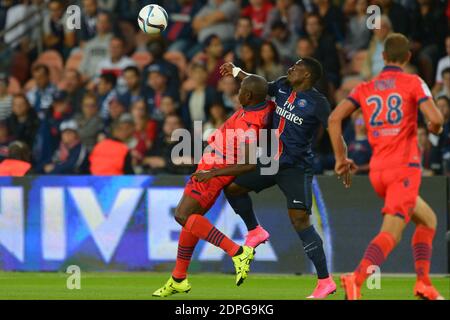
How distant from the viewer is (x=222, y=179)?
1090 centimetres

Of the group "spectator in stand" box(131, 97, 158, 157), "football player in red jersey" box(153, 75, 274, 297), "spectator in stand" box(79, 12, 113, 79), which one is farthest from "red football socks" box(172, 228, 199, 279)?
"spectator in stand" box(79, 12, 113, 79)

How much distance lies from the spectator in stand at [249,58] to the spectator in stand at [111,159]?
2.38 metres

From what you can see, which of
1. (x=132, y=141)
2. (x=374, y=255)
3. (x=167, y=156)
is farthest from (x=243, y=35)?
(x=374, y=255)

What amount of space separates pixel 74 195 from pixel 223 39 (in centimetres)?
480

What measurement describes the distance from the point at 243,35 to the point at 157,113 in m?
1.79

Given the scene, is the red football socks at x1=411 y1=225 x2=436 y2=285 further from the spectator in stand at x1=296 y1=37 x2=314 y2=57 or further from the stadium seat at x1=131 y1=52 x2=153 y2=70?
the stadium seat at x1=131 y1=52 x2=153 y2=70

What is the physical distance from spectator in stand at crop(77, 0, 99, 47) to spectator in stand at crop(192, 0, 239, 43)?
6.42 ft

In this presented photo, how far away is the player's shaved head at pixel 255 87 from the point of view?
10.8 meters

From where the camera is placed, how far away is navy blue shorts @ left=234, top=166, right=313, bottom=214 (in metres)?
10.9

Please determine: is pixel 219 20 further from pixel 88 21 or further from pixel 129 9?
pixel 88 21

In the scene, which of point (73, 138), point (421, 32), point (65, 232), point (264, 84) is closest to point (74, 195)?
point (65, 232)

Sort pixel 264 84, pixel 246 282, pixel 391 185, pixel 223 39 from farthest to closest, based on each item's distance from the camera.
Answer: pixel 223 39 → pixel 246 282 → pixel 264 84 → pixel 391 185

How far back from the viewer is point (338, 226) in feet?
46.4

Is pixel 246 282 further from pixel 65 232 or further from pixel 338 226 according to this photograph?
pixel 65 232
